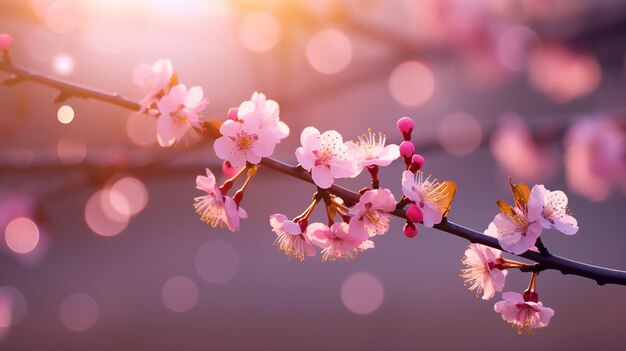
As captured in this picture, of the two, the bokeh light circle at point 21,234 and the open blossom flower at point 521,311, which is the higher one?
the bokeh light circle at point 21,234

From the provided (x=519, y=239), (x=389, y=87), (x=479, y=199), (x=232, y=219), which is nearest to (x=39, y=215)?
(x=232, y=219)

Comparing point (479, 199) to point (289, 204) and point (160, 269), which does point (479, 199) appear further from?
point (160, 269)

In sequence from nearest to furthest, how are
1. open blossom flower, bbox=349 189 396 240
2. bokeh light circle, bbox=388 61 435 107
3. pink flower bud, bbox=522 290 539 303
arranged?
open blossom flower, bbox=349 189 396 240 → pink flower bud, bbox=522 290 539 303 → bokeh light circle, bbox=388 61 435 107

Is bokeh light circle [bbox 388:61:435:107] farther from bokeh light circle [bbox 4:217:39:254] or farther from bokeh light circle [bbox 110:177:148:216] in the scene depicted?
bokeh light circle [bbox 4:217:39:254]

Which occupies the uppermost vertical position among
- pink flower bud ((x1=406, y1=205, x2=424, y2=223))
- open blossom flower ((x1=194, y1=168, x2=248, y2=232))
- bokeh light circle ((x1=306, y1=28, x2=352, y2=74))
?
bokeh light circle ((x1=306, y1=28, x2=352, y2=74))

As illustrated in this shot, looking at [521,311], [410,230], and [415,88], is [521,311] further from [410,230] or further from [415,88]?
[415,88]

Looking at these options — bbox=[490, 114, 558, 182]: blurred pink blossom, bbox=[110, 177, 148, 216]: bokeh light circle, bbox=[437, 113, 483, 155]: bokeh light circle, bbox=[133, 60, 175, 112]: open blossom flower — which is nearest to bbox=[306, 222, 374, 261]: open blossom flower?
bbox=[133, 60, 175, 112]: open blossom flower

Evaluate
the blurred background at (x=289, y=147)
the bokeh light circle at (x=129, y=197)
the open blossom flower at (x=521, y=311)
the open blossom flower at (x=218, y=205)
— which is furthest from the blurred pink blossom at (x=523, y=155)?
the bokeh light circle at (x=129, y=197)

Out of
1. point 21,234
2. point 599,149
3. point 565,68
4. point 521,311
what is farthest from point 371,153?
point 565,68

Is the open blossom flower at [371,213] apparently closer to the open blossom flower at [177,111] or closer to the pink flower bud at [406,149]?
the pink flower bud at [406,149]
